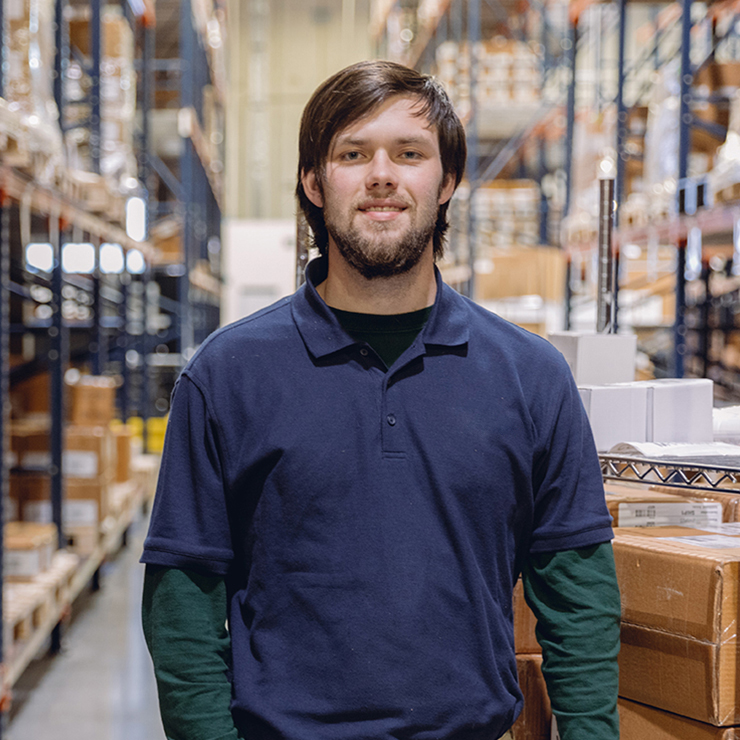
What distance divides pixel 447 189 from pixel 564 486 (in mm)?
603

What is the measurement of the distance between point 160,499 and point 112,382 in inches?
218

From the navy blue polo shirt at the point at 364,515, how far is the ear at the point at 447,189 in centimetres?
27

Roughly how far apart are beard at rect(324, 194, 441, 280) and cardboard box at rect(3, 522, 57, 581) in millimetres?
3757

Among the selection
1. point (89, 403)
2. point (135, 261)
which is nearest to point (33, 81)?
point (89, 403)

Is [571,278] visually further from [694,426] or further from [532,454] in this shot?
[532,454]

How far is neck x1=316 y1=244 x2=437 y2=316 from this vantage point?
164cm

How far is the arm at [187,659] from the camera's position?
1478 mm

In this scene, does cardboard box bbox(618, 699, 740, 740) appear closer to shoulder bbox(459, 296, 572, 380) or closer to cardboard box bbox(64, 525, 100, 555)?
shoulder bbox(459, 296, 572, 380)

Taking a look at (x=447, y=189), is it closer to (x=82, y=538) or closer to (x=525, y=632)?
(x=525, y=632)

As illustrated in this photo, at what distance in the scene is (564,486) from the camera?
1594 millimetres

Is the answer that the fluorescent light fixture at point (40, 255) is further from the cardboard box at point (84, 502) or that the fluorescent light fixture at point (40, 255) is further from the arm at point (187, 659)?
the arm at point (187, 659)

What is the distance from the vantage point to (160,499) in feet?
5.00

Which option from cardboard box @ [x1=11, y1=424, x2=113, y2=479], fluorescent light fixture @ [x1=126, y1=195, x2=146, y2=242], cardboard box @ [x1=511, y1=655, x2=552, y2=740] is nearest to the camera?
cardboard box @ [x1=511, y1=655, x2=552, y2=740]

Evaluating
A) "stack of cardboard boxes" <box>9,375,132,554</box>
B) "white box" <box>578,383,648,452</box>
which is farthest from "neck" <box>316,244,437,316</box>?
"stack of cardboard boxes" <box>9,375,132,554</box>
